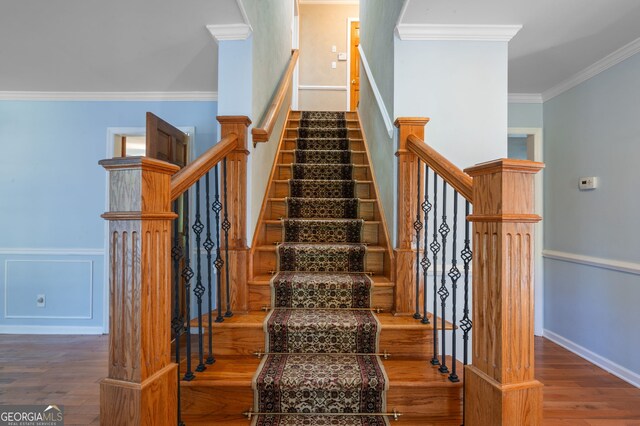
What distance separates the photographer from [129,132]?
352cm

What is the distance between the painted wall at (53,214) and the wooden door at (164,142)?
407 mm

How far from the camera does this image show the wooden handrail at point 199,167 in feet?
4.14

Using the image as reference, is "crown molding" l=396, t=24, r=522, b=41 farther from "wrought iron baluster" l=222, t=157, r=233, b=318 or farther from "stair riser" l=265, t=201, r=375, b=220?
"wrought iron baluster" l=222, t=157, r=233, b=318

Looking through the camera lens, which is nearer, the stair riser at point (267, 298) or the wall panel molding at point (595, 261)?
the stair riser at point (267, 298)

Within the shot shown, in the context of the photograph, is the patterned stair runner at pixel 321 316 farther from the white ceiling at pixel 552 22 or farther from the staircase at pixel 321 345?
the white ceiling at pixel 552 22

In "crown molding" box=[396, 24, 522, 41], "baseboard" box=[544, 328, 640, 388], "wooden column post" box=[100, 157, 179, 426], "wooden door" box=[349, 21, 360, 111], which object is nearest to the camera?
"wooden column post" box=[100, 157, 179, 426]

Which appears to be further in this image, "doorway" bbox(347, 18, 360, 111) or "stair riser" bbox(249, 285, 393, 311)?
"doorway" bbox(347, 18, 360, 111)

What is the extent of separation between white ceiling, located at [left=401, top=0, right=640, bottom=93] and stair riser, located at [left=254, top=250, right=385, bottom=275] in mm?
1525

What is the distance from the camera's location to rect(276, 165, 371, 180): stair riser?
3.12m

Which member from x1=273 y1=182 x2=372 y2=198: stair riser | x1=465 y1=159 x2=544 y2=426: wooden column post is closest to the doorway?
x1=273 y1=182 x2=372 y2=198: stair riser

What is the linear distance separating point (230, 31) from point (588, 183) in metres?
3.06

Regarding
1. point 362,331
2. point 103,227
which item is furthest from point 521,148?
point 103,227

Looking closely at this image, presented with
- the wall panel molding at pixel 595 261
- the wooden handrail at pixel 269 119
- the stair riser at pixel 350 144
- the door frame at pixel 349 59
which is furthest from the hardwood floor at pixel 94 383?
the door frame at pixel 349 59

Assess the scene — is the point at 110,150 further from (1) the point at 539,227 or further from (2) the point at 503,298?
(1) the point at 539,227
